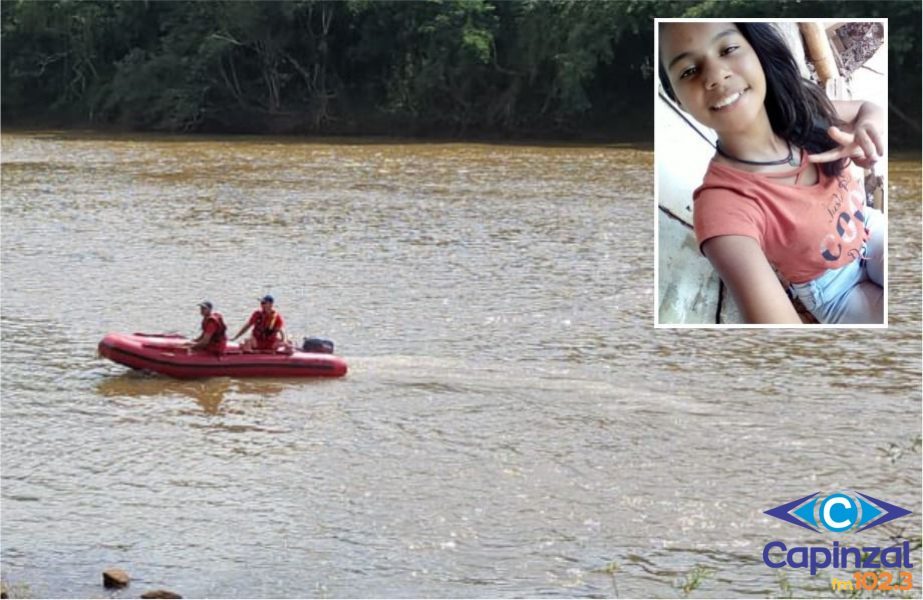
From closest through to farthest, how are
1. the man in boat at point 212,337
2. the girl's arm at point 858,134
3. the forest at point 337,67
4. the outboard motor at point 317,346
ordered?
the girl's arm at point 858,134 → the man in boat at point 212,337 → the outboard motor at point 317,346 → the forest at point 337,67

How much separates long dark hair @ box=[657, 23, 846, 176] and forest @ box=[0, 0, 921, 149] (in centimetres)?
2600

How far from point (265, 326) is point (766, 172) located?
787 centimetres

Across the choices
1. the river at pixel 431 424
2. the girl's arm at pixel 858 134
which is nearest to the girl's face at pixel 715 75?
the girl's arm at pixel 858 134

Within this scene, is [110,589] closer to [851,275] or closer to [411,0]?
[851,275]

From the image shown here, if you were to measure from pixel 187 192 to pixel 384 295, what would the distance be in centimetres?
975

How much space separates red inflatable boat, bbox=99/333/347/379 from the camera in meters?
11.2

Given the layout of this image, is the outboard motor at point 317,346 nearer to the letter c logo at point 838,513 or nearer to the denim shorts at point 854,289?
the letter c logo at point 838,513

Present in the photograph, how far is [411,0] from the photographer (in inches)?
1438

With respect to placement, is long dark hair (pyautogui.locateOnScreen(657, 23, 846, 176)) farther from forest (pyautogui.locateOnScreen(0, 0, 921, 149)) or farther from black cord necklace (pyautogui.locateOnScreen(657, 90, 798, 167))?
forest (pyautogui.locateOnScreen(0, 0, 921, 149))

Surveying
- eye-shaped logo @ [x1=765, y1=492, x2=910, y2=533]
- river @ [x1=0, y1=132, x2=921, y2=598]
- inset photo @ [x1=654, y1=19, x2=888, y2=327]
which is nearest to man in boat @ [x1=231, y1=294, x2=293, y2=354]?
river @ [x1=0, y1=132, x2=921, y2=598]

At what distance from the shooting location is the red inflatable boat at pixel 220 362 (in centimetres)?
1121

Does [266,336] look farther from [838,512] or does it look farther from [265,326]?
[838,512]

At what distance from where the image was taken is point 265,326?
37.0ft

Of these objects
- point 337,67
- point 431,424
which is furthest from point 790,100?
point 337,67
